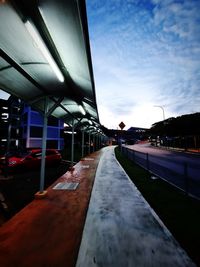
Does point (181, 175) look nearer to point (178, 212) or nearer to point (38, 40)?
point (178, 212)

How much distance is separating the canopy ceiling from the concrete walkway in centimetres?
381

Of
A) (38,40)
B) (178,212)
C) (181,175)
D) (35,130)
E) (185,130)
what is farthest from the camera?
(185,130)

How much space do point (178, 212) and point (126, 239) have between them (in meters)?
1.96

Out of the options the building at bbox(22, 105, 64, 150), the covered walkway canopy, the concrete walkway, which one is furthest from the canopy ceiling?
the building at bbox(22, 105, 64, 150)

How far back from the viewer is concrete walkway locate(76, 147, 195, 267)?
256cm

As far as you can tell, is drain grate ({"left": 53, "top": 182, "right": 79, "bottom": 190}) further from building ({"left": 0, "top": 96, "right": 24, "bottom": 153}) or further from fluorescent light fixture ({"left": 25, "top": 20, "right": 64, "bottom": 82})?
fluorescent light fixture ({"left": 25, "top": 20, "right": 64, "bottom": 82})

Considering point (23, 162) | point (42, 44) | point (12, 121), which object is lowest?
point (23, 162)

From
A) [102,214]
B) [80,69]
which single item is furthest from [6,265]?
[80,69]

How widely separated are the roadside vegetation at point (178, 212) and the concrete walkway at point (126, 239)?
0.61 feet

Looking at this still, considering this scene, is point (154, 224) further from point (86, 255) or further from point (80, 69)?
point (80, 69)

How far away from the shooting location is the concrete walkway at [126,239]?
256 centimetres

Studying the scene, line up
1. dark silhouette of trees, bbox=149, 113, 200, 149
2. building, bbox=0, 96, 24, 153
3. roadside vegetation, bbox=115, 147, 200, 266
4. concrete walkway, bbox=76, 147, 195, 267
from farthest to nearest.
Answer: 1. dark silhouette of trees, bbox=149, 113, 200, 149
2. building, bbox=0, 96, 24, 153
3. roadside vegetation, bbox=115, 147, 200, 266
4. concrete walkway, bbox=76, 147, 195, 267

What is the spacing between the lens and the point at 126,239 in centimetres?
316

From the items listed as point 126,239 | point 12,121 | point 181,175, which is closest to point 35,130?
point 12,121
